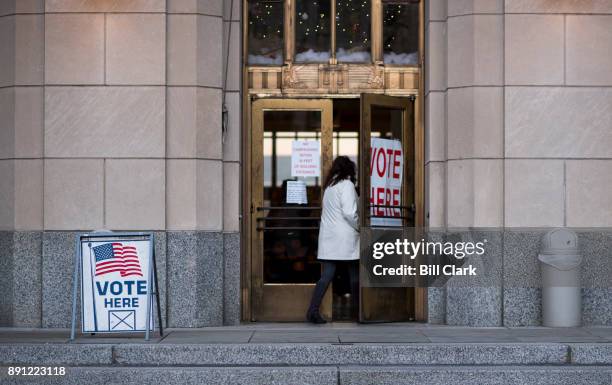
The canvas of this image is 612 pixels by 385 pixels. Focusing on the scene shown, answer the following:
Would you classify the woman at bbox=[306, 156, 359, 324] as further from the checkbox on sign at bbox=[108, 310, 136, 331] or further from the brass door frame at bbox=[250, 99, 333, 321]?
the checkbox on sign at bbox=[108, 310, 136, 331]

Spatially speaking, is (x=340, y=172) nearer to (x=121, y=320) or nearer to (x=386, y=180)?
(x=386, y=180)

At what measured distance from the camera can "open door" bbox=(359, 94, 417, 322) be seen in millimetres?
11852

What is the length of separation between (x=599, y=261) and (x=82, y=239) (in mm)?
5878

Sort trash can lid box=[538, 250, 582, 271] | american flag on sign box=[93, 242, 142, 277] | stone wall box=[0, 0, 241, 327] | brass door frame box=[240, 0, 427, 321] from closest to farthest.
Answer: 1. american flag on sign box=[93, 242, 142, 277]
2. trash can lid box=[538, 250, 582, 271]
3. stone wall box=[0, 0, 241, 327]
4. brass door frame box=[240, 0, 427, 321]

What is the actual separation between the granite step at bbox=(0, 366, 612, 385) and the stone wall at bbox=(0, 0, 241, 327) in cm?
219

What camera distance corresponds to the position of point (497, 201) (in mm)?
11586

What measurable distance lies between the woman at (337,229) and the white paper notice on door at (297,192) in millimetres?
550

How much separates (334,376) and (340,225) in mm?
2876

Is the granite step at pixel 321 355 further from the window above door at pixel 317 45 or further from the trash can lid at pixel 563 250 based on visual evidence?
the window above door at pixel 317 45

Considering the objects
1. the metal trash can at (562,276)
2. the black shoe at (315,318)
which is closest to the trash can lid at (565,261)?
the metal trash can at (562,276)

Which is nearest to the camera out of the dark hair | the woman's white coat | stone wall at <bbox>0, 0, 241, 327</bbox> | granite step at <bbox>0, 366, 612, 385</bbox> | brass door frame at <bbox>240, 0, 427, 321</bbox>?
granite step at <bbox>0, 366, 612, 385</bbox>

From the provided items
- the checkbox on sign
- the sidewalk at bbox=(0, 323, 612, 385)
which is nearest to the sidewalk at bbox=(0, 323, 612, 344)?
the sidewalk at bbox=(0, 323, 612, 385)

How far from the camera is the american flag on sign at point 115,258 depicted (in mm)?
10047

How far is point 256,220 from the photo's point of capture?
40.4 feet
